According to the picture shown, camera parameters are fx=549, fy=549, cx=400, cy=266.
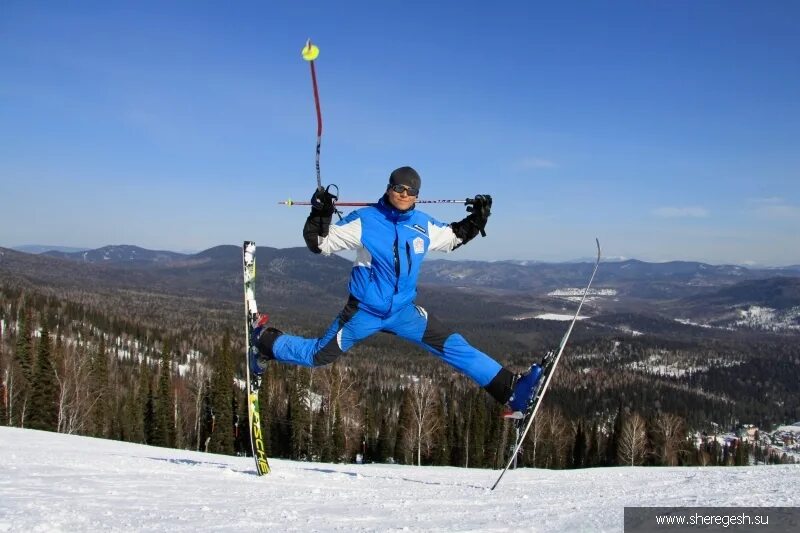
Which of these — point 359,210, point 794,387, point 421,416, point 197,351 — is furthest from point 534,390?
point 794,387

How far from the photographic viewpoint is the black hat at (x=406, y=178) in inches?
273

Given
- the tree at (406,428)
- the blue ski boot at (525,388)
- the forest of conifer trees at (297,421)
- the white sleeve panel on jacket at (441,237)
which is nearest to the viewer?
the white sleeve panel on jacket at (441,237)

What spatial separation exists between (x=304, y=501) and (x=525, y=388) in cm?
331

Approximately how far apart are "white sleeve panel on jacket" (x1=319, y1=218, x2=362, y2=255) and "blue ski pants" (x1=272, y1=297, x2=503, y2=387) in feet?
2.33

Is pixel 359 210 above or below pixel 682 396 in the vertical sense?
above

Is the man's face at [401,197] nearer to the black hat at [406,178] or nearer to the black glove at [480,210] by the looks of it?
the black hat at [406,178]

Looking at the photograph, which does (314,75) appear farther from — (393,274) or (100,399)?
(100,399)

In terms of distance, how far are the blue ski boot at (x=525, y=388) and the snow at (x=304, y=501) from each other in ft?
Answer: 3.97

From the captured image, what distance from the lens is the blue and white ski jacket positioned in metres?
6.89

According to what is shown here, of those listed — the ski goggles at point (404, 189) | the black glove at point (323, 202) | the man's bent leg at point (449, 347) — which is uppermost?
the ski goggles at point (404, 189)

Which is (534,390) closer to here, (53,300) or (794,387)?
(53,300)

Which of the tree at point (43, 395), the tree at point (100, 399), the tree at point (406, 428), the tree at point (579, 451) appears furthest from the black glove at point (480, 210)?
the tree at point (579, 451)

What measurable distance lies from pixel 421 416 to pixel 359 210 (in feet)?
122

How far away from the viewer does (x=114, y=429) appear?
48062mm
